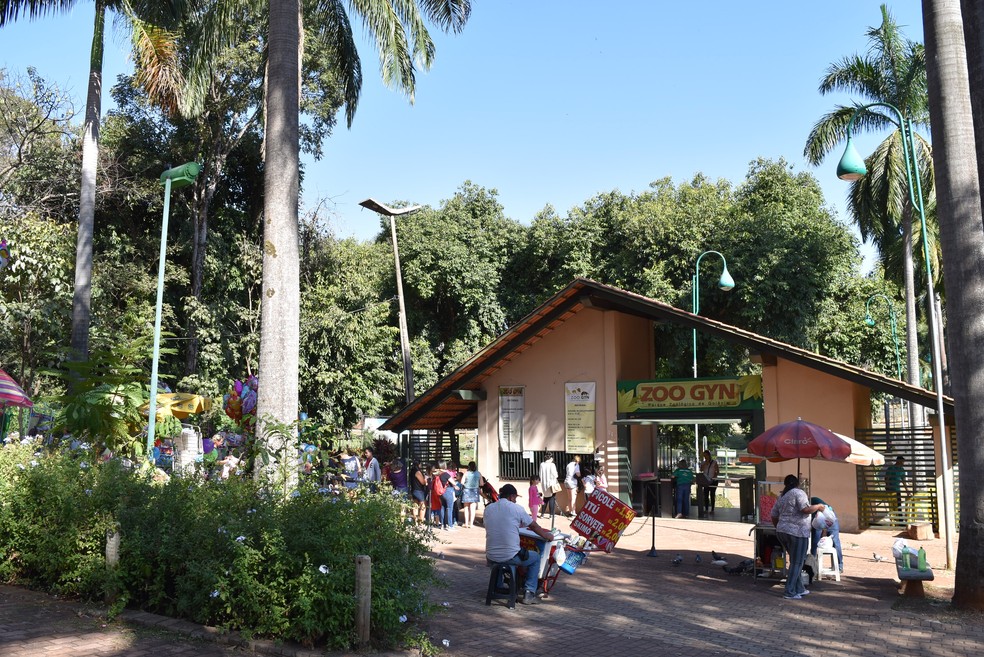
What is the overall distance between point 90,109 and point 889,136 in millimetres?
24214

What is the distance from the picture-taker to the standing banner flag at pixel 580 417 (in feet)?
66.8

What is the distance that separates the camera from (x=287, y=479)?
868 centimetres

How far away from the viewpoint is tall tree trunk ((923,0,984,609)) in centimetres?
Result: 954

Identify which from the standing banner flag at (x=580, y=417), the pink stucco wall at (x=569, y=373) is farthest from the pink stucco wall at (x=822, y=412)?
the standing banner flag at (x=580, y=417)

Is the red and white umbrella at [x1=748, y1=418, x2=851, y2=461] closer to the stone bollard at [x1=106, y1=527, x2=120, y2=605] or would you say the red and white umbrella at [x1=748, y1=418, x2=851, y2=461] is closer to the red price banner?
the red price banner

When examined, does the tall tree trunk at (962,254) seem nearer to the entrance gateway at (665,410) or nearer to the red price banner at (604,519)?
the red price banner at (604,519)

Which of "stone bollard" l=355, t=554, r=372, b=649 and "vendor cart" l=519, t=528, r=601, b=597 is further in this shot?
"vendor cart" l=519, t=528, r=601, b=597

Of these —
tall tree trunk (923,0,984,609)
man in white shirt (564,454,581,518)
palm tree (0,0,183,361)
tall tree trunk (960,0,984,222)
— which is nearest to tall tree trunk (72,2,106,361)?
palm tree (0,0,183,361)

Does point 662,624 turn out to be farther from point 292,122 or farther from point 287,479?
point 292,122

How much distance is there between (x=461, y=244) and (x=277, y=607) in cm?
2750

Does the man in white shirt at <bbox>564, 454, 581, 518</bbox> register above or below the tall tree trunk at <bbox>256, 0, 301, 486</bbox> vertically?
below

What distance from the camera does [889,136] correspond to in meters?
27.4

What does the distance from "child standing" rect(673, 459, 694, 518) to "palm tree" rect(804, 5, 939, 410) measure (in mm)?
10761

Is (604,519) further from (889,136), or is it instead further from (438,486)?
(889,136)
